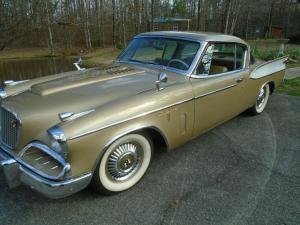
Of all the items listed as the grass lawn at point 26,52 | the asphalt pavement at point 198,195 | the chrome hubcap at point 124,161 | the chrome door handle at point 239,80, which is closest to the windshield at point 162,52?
the chrome door handle at point 239,80

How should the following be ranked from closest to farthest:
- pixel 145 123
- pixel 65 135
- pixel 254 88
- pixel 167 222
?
pixel 65 135, pixel 167 222, pixel 145 123, pixel 254 88

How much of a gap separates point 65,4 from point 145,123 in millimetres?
25008

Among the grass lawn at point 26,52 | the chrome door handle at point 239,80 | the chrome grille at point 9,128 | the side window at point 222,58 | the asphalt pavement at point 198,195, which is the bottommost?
the grass lawn at point 26,52

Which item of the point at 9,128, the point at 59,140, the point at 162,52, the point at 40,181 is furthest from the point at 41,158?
the point at 162,52

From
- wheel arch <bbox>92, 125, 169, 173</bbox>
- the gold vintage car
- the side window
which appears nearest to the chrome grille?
the gold vintage car

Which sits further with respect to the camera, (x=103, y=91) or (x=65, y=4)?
(x=65, y=4)

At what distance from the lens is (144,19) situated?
25766 millimetres

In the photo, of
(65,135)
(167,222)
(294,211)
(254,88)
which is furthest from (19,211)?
(254,88)

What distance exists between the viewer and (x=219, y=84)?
13.1ft

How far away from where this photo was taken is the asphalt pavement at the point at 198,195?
271cm

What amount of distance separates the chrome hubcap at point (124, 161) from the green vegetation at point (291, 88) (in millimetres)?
5370

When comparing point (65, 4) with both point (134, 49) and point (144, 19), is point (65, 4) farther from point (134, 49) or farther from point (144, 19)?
point (134, 49)

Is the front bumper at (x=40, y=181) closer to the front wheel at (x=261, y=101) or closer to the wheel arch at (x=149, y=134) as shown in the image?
the wheel arch at (x=149, y=134)

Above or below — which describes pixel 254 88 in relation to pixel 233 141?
above
